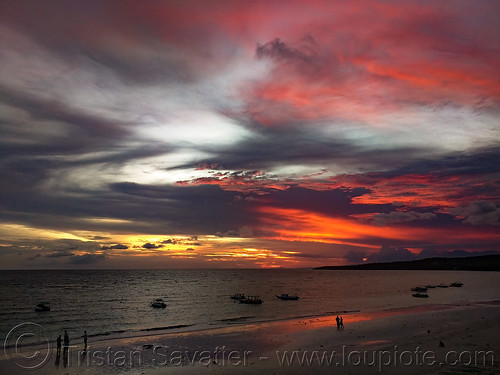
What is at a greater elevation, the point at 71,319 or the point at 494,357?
the point at 494,357

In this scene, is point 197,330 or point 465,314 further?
point 465,314

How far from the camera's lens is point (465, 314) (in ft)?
188

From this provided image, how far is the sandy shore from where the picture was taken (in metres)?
28.2

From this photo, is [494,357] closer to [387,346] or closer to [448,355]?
[448,355]

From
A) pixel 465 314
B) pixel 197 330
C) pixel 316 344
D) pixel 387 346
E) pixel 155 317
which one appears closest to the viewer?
pixel 387 346

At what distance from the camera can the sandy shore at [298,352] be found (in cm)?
2816

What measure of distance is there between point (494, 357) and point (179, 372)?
78.0 ft

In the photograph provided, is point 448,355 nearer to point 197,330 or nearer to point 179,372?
point 179,372

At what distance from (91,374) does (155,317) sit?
3876 cm

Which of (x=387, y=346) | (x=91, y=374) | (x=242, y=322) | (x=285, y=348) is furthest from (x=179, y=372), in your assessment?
(x=242, y=322)

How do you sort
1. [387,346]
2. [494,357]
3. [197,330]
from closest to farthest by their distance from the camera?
[494,357]
[387,346]
[197,330]

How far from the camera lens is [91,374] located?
1156 inches

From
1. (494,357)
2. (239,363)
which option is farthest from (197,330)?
(494,357)

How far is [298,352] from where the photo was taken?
33.7 meters
